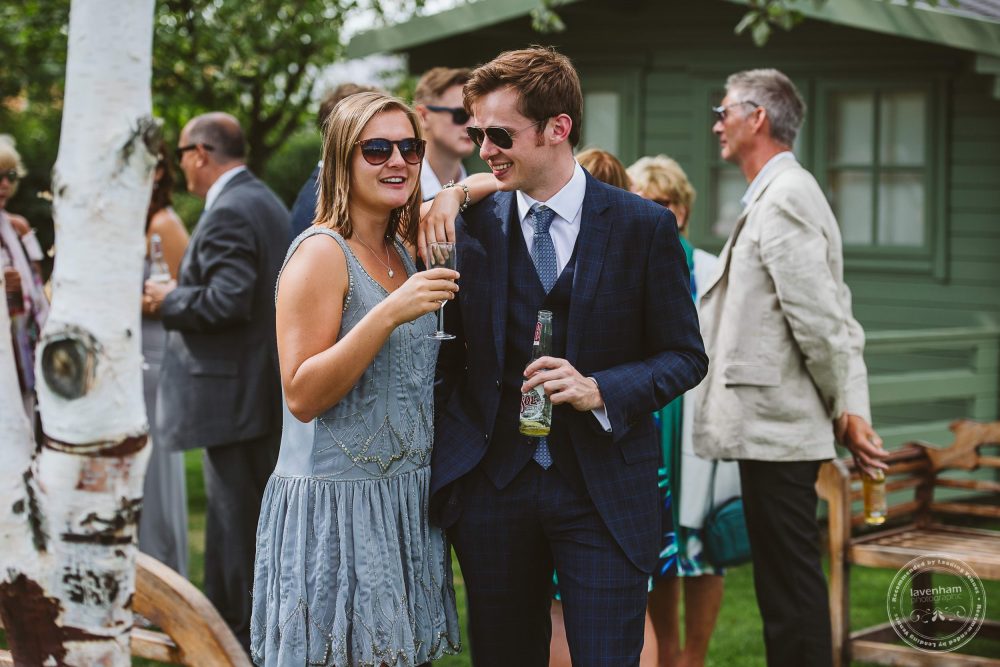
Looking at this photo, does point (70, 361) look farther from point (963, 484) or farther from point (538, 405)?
point (963, 484)

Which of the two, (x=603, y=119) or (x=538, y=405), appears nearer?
(x=538, y=405)

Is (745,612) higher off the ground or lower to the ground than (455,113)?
lower

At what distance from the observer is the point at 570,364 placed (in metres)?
3.25

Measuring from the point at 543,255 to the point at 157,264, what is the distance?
3364 mm

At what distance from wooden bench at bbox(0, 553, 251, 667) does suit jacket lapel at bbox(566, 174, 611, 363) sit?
3.82 ft

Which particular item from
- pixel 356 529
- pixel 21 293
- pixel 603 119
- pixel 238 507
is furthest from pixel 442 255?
pixel 603 119

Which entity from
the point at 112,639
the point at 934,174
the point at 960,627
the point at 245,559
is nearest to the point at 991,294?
the point at 934,174

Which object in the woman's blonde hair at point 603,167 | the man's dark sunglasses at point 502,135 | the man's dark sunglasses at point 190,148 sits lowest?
the man's dark sunglasses at point 502,135

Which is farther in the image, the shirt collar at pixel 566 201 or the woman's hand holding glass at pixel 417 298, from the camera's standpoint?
the shirt collar at pixel 566 201

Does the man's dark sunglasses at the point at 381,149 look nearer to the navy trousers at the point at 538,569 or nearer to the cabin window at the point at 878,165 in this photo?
the navy trousers at the point at 538,569

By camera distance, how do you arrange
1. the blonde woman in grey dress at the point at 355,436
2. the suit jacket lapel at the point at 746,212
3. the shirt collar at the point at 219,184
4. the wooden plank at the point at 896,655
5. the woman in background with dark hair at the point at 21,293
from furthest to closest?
the shirt collar at the point at 219,184
the woman in background with dark hair at the point at 21,293
the wooden plank at the point at 896,655
the suit jacket lapel at the point at 746,212
the blonde woman in grey dress at the point at 355,436

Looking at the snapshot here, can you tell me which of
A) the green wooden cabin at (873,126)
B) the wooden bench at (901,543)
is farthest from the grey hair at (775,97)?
the green wooden cabin at (873,126)

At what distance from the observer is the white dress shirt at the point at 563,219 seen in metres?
3.44

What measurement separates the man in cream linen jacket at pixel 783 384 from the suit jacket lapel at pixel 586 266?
1.54m
